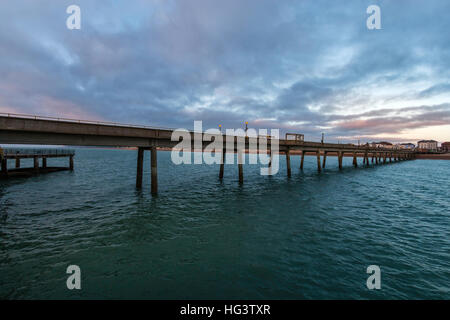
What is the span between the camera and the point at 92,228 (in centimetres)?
1198

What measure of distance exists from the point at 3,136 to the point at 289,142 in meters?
37.7

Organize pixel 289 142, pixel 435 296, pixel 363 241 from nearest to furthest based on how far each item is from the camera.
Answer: pixel 435 296 → pixel 363 241 → pixel 289 142

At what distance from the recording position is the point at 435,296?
669 cm

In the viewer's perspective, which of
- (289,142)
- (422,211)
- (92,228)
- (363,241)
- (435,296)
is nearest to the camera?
(435,296)

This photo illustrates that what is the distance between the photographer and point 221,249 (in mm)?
9617

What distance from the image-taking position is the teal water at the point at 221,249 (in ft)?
22.4

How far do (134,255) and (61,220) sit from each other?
851 centimetres

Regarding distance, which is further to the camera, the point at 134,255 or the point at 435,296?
the point at 134,255

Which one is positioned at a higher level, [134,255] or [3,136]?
[3,136]

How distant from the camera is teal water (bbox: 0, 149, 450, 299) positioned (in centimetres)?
683

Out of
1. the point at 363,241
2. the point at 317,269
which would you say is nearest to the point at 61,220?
the point at 317,269
